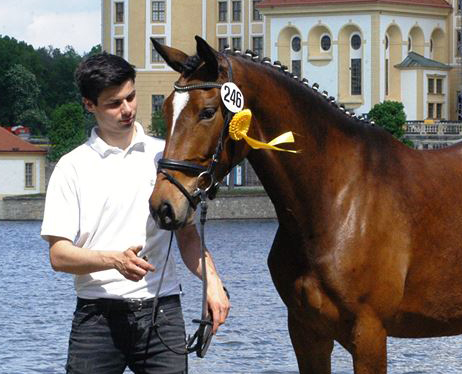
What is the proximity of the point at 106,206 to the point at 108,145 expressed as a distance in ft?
0.59

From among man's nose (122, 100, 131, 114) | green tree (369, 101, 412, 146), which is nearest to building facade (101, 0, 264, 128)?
green tree (369, 101, 412, 146)

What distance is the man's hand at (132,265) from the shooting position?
4.17 m

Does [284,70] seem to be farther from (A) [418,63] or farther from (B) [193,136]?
(A) [418,63]

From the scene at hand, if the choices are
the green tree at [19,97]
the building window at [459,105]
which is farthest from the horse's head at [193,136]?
the green tree at [19,97]

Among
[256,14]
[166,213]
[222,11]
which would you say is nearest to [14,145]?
[256,14]

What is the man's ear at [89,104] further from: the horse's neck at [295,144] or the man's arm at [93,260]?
the horse's neck at [295,144]

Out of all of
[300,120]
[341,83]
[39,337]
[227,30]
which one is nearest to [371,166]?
[300,120]

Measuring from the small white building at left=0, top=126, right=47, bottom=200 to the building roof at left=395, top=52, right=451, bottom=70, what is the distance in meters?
20.9

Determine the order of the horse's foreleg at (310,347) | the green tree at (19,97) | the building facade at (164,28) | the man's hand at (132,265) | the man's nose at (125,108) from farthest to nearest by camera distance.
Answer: the building facade at (164,28) < the green tree at (19,97) < the horse's foreleg at (310,347) < the man's nose at (125,108) < the man's hand at (132,265)

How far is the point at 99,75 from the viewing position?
4426mm

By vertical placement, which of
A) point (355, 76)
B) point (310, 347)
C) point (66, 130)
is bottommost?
point (310, 347)

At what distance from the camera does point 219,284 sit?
4.40 metres

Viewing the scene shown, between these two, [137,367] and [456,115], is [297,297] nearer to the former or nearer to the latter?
[137,367]

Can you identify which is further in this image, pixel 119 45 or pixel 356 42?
pixel 119 45
